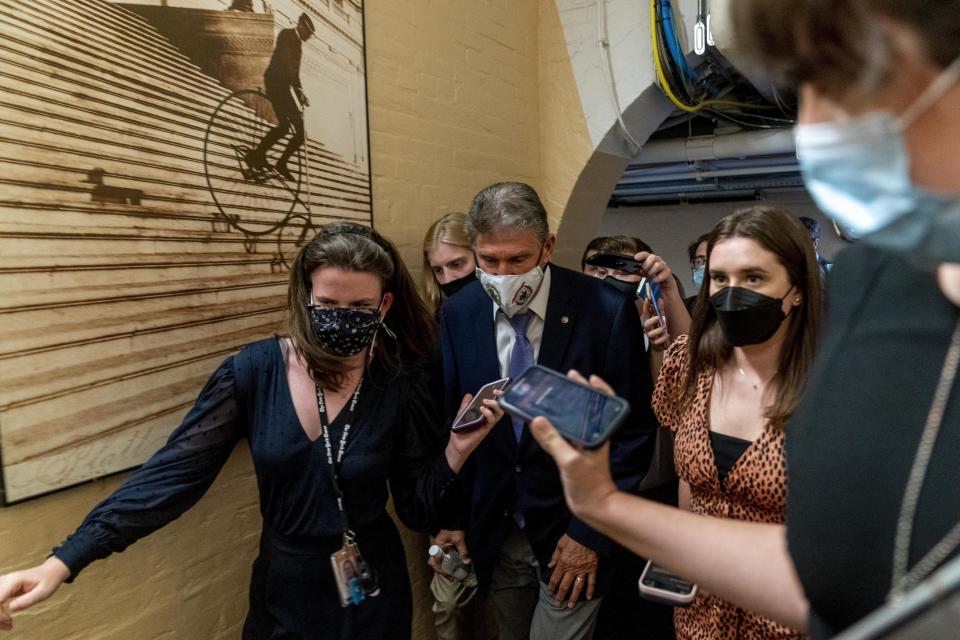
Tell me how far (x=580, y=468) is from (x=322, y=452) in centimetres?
84

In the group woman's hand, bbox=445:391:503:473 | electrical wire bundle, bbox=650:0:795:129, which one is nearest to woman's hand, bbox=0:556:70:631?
woman's hand, bbox=445:391:503:473

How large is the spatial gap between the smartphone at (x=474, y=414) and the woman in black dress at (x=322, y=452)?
0.03m

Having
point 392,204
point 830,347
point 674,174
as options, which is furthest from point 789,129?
point 830,347

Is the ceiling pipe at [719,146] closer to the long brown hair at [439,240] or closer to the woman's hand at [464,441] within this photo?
the long brown hair at [439,240]

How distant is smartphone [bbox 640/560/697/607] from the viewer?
4.02 feet

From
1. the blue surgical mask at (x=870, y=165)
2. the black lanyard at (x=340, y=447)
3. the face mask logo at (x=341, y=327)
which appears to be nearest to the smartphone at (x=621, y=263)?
the face mask logo at (x=341, y=327)

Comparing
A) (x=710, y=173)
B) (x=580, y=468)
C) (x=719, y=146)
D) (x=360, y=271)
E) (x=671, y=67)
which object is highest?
(x=671, y=67)

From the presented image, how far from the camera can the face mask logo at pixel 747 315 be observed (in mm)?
1388

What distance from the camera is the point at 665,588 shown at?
124 centimetres

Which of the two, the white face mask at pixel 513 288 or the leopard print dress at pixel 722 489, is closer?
the leopard print dress at pixel 722 489

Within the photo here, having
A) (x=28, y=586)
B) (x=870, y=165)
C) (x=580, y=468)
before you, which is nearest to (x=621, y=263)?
(x=580, y=468)

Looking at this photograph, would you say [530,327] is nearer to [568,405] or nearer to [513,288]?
[513,288]

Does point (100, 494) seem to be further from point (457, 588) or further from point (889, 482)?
point (889, 482)

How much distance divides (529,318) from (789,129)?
3.54 m
